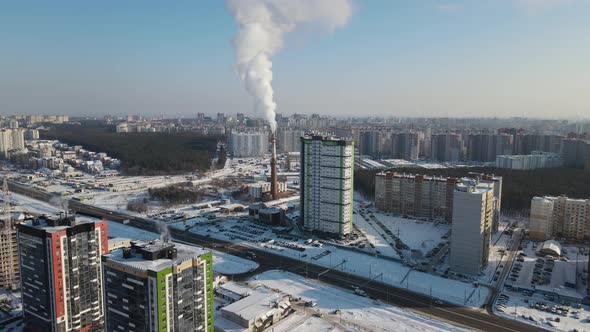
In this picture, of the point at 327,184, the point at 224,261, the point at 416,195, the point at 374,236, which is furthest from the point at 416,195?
the point at 224,261

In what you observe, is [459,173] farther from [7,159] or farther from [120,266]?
[7,159]

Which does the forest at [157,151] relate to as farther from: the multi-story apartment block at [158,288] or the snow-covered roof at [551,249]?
the multi-story apartment block at [158,288]

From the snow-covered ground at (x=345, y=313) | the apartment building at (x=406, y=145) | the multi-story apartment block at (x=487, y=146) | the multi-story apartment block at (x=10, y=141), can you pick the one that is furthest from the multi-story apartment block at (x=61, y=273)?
the multi-story apartment block at (x=10, y=141)

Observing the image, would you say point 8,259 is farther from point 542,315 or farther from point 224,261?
point 542,315

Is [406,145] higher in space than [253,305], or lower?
higher

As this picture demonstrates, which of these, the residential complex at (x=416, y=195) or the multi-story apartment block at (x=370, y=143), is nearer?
the residential complex at (x=416, y=195)

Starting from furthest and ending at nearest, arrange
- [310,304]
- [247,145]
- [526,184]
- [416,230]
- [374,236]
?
[247,145], [526,184], [416,230], [374,236], [310,304]
